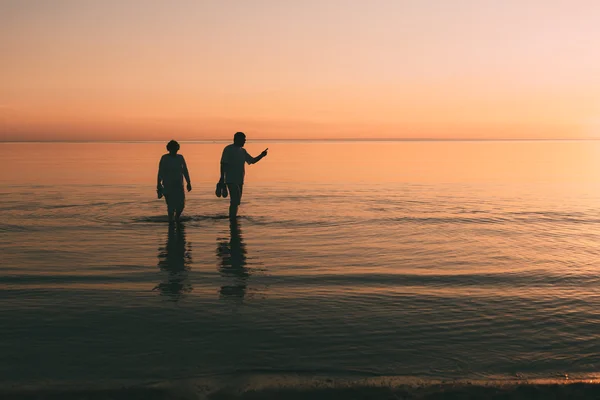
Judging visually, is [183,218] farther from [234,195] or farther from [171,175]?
[171,175]

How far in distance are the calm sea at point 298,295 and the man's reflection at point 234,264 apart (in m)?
0.04

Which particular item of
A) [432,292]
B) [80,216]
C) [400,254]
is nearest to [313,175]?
[80,216]

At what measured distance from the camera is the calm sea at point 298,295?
5316 mm

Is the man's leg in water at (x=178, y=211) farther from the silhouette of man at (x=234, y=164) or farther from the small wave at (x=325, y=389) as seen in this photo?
the small wave at (x=325, y=389)

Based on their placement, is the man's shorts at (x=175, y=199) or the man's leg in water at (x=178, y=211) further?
the man's leg in water at (x=178, y=211)

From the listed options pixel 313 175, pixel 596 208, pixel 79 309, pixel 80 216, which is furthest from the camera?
pixel 313 175

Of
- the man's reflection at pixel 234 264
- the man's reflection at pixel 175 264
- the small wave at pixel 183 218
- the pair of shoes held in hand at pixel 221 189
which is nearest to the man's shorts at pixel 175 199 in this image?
the small wave at pixel 183 218

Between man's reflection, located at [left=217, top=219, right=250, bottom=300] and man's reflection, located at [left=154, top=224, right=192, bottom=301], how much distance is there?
1.91 feet

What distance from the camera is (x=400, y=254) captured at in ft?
36.2

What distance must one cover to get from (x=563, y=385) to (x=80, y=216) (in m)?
14.7

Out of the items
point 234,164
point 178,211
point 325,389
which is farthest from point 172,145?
→ point 325,389

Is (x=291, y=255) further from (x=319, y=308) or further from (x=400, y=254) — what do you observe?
(x=319, y=308)

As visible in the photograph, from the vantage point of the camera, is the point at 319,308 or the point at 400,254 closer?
the point at 319,308

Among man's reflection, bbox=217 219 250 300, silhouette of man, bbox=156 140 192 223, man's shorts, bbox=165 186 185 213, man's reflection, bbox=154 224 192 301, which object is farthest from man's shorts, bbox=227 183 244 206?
man's reflection, bbox=154 224 192 301
